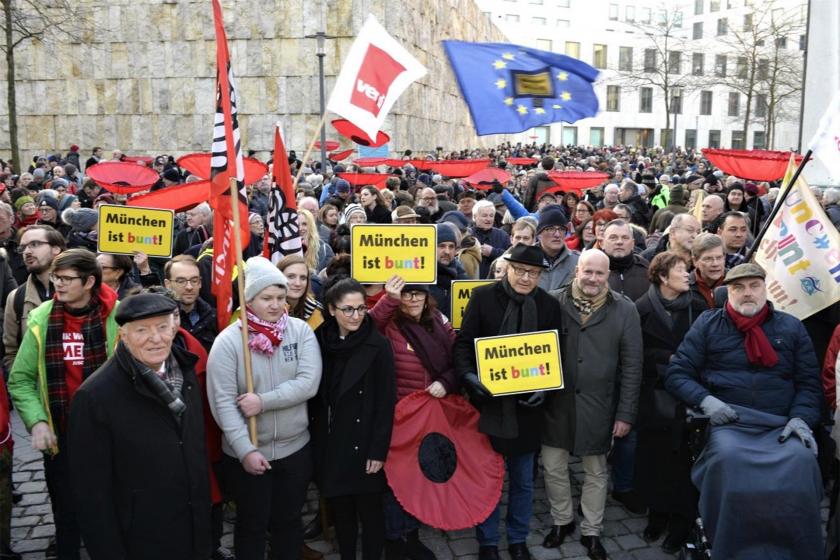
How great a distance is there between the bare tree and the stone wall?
1.97 ft

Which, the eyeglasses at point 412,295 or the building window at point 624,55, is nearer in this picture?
the eyeglasses at point 412,295

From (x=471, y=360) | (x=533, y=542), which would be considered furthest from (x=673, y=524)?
(x=471, y=360)

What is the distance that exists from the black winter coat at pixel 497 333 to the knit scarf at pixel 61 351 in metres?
2.06

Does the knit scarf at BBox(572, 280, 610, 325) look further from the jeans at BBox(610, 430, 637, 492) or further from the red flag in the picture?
the red flag

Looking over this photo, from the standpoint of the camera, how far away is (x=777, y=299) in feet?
17.2

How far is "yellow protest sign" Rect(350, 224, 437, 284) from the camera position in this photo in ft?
15.4

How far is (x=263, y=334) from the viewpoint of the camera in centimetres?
377

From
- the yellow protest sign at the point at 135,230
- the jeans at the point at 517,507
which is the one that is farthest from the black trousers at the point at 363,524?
the yellow protest sign at the point at 135,230

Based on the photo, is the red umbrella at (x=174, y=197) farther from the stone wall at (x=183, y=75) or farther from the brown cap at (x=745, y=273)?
the stone wall at (x=183, y=75)

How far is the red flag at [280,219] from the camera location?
543 cm

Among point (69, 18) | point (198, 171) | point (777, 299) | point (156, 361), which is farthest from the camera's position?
point (69, 18)

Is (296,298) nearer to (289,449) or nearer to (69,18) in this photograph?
(289,449)

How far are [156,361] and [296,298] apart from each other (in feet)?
4.94

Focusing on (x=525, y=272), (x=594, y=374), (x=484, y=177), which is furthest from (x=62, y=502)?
(x=484, y=177)
